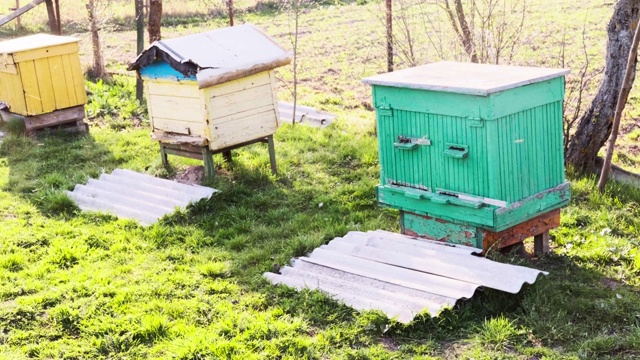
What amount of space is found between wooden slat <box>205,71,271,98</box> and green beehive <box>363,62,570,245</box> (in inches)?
83.6

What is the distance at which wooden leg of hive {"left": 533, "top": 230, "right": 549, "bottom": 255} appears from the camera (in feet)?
19.4

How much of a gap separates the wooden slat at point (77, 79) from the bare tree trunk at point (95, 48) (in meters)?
2.20

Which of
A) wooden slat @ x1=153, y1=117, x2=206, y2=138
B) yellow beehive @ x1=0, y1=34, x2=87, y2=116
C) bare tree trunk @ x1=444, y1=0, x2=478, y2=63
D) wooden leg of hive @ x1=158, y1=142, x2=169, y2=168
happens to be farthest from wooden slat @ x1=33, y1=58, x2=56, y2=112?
bare tree trunk @ x1=444, y1=0, x2=478, y2=63

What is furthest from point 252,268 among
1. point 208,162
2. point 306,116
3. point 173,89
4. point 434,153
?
point 306,116

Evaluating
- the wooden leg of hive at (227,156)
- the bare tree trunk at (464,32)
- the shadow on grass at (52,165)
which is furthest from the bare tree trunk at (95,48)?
the bare tree trunk at (464,32)

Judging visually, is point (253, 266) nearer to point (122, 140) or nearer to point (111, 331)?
point (111, 331)

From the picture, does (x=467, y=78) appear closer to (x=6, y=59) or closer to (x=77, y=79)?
(x=77, y=79)

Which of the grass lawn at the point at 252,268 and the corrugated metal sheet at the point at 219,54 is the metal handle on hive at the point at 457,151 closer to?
the grass lawn at the point at 252,268

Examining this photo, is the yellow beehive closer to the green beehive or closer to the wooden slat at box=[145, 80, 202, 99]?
the wooden slat at box=[145, 80, 202, 99]

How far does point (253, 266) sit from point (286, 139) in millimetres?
3545

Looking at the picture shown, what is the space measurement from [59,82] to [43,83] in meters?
0.20

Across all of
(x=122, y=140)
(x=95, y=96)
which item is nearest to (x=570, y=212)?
(x=122, y=140)

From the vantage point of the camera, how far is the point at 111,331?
199 inches

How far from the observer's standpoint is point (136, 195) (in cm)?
779
